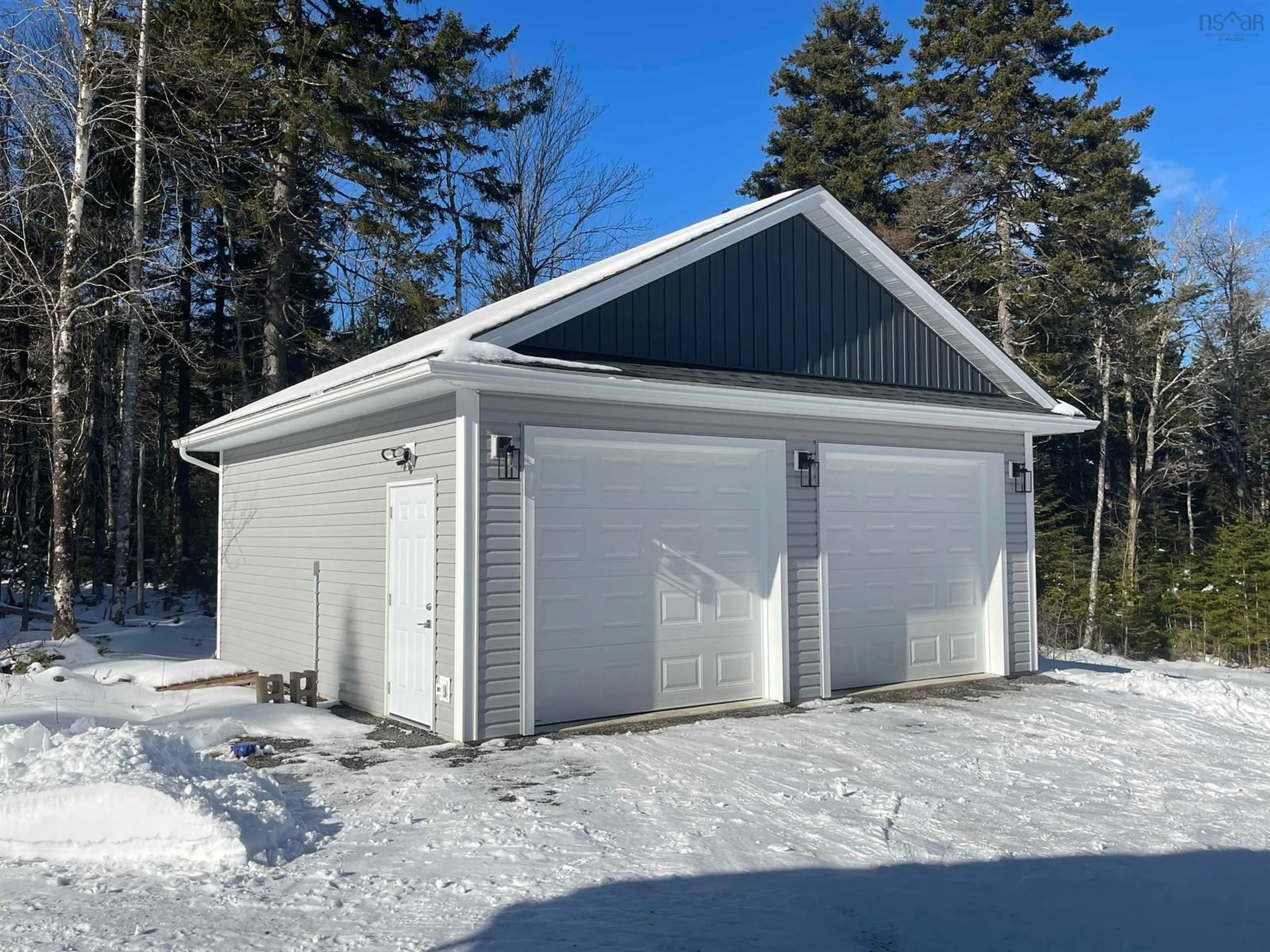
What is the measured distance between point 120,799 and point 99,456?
17979mm

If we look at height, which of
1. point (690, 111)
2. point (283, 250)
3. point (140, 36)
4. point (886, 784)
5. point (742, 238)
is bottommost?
point (886, 784)

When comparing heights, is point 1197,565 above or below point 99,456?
below

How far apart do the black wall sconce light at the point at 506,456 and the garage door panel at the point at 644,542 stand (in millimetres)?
578

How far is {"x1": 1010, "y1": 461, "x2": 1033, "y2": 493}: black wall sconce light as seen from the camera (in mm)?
10078

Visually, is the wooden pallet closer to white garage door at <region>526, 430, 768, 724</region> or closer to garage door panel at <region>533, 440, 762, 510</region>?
white garage door at <region>526, 430, 768, 724</region>

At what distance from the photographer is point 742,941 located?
3.57 metres

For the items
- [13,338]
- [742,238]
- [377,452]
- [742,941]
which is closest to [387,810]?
[742,941]

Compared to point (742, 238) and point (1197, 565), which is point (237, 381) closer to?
point (742, 238)

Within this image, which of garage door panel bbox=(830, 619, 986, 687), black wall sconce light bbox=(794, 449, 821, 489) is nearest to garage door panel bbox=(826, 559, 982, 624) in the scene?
garage door panel bbox=(830, 619, 986, 687)

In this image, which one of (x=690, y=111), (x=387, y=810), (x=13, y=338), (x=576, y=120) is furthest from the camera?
(x=576, y=120)

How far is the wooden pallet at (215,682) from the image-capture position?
31.2 feet

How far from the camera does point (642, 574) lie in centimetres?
793

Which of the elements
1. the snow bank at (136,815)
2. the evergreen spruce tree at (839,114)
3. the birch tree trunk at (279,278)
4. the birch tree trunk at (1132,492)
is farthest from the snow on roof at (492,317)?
the birch tree trunk at (1132,492)

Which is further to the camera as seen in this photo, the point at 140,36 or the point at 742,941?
the point at 140,36
